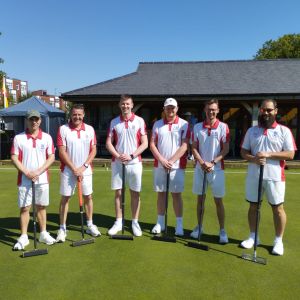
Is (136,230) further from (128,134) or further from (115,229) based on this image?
(128,134)

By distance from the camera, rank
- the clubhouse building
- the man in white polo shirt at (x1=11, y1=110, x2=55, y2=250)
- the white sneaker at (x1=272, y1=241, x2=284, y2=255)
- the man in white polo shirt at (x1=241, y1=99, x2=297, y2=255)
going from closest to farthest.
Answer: the man in white polo shirt at (x1=241, y1=99, x2=297, y2=255)
the white sneaker at (x1=272, y1=241, x2=284, y2=255)
the man in white polo shirt at (x1=11, y1=110, x2=55, y2=250)
the clubhouse building

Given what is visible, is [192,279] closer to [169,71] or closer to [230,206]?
[230,206]

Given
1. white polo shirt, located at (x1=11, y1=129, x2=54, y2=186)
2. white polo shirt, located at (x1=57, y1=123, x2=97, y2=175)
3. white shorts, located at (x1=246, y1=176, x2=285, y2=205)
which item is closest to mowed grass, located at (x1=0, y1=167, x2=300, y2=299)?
white shorts, located at (x1=246, y1=176, x2=285, y2=205)

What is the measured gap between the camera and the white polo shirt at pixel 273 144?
369 centimetres

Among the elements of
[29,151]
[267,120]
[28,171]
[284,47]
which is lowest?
[28,171]

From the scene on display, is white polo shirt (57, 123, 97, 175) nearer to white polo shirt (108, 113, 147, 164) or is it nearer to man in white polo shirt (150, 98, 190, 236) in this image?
white polo shirt (108, 113, 147, 164)

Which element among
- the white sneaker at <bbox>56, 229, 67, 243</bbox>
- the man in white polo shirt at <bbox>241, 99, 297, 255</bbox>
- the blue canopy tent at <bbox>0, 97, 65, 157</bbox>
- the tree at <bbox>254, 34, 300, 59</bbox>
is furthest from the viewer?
the tree at <bbox>254, 34, 300, 59</bbox>

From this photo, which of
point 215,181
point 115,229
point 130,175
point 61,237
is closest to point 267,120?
point 215,181

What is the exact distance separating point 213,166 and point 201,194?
42cm

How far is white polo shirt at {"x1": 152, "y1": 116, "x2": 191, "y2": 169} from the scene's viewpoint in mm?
4371

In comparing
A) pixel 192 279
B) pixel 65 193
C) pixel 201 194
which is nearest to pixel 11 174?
pixel 65 193

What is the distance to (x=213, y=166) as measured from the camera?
412 centimetres

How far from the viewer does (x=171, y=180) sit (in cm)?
443

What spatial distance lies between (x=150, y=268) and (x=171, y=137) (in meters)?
1.72
